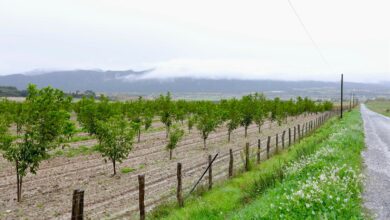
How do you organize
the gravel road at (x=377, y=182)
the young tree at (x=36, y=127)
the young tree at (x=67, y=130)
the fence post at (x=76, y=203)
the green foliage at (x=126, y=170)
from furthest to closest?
1. the green foliage at (x=126, y=170)
2. the young tree at (x=67, y=130)
3. the young tree at (x=36, y=127)
4. the gravel road at (x=377, y=182)
5. the fence post at (x=76, y=203)

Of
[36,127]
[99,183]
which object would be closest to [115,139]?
[99,183]

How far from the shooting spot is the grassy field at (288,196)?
30.8 feet

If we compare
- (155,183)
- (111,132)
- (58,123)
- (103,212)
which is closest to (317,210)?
(103,212)

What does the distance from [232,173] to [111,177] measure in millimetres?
6376

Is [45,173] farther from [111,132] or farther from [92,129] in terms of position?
[92,129]

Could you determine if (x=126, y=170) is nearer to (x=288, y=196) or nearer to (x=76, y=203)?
(x=76, y=203)

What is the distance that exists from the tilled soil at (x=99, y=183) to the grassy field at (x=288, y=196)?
77.7 inches

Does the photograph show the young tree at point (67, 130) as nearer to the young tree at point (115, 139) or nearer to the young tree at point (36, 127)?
the young tree at point (36, 127)

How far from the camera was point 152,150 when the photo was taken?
96.8ft

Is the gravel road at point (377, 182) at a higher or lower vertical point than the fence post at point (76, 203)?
lower

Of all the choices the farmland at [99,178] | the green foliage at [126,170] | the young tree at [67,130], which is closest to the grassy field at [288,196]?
the farmland at [99,178]

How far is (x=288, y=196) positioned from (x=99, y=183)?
1099 centimetres

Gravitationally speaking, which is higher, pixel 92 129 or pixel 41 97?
pixel 41 97

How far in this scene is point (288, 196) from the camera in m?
9.83
